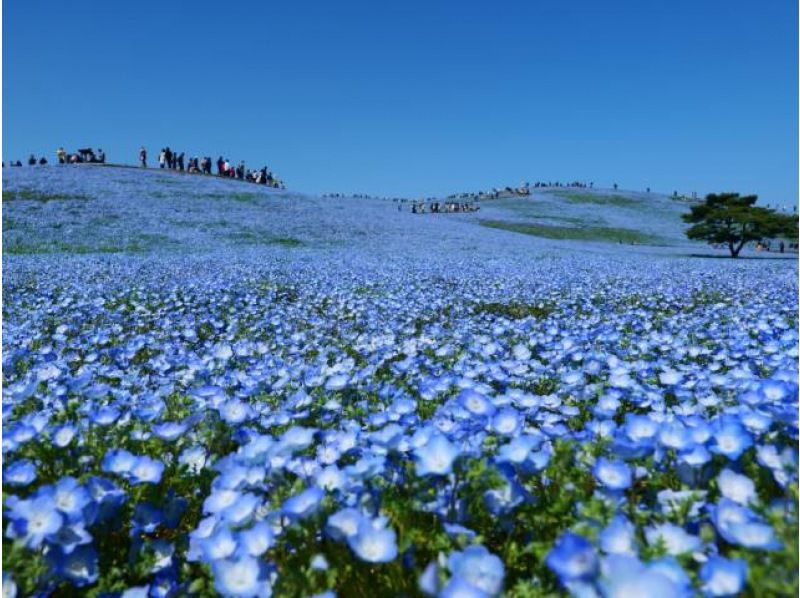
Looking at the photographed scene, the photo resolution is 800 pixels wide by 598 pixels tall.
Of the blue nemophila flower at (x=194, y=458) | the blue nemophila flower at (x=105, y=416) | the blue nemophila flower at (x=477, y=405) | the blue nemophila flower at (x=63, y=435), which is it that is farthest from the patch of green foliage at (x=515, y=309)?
the blue nemophila flower at (x=63, y=435)

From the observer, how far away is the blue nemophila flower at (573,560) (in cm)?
130

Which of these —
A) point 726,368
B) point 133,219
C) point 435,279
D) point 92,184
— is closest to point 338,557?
point 726,368

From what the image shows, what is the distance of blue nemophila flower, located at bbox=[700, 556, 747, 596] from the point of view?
128 cm

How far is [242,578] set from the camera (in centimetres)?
167

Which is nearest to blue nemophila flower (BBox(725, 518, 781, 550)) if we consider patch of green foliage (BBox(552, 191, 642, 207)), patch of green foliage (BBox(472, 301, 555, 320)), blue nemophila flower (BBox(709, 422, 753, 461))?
blue nemophila flower (BBox(709, 422, 753, 461))

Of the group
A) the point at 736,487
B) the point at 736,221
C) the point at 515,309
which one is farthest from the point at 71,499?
the point at 736,221

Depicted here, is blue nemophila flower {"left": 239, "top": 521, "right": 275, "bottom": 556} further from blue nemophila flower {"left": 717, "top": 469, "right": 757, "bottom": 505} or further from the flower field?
blue nemophila flower {"left": 717, "top": 469, "right": 757, "bottom": 505}

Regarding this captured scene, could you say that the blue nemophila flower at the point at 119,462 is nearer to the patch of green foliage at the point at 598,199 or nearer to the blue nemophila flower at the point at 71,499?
the blue nemophila flower at the point at 71,499

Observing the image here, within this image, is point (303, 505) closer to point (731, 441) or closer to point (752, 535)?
point (752, 535)

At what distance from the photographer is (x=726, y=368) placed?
14.7 ft

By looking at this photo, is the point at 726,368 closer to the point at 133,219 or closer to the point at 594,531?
the point at 594,531

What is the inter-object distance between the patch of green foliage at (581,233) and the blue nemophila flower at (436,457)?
37.8 m

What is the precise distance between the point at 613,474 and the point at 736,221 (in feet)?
102

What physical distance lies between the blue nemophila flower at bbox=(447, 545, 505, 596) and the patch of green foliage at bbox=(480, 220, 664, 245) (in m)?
38.2
